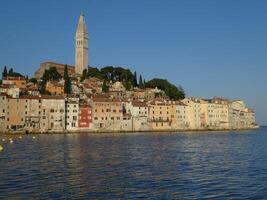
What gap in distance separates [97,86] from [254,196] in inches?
3825

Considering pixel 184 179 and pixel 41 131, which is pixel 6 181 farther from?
pixel 41 131

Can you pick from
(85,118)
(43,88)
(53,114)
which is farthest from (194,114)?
(53,114)

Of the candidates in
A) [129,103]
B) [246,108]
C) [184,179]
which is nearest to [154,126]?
[129,103]

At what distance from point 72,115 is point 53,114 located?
3.91 metres

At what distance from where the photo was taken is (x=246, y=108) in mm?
144500

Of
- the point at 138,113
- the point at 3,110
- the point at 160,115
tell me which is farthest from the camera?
the point at 160,115

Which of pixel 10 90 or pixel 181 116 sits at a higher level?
pixel 10 90

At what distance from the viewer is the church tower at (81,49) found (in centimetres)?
12850

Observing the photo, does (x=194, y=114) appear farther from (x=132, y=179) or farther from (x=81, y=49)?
(x=132, y=179)

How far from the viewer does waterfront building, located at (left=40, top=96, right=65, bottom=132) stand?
3268 inches

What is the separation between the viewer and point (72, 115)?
85.2 m

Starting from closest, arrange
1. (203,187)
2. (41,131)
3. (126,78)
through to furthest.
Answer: (203,187) < (41,131) < (126,78)

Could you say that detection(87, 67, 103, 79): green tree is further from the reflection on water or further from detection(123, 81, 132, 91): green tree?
the reflection on water

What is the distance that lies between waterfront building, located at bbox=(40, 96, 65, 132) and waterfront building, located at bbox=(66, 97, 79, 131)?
1.23 m
